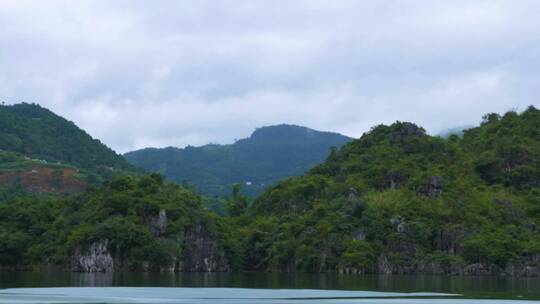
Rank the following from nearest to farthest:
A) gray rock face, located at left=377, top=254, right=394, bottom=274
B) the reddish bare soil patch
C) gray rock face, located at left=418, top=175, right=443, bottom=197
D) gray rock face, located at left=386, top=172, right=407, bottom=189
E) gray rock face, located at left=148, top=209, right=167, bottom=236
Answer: gray rock face, located at left=377, top=254, right=394, bottom=274
gray rock face, located at left=148, top=209, right=167, bottom=236
gray rock face, located at left=418, top=175, right=443, bottom=197
gray rock face, located at left=386, top=172, right=407, bottom=189
the reddish bare soil patch

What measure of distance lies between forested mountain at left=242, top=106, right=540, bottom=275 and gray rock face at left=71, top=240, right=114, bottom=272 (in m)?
24.2

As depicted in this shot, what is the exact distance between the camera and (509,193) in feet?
434

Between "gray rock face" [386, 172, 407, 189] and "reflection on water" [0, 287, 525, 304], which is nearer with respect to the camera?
"reflection on water" [0, 287, 525, 304]

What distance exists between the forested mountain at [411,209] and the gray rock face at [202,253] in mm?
7181

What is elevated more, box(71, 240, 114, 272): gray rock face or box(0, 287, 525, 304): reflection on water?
box(71, 240, 114, 272): gray rock face

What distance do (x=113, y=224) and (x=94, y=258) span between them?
504 cm

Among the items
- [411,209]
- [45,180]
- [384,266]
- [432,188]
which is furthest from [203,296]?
[45,180]

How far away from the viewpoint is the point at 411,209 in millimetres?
119000

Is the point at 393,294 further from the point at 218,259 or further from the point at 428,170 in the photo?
the point at 428,170

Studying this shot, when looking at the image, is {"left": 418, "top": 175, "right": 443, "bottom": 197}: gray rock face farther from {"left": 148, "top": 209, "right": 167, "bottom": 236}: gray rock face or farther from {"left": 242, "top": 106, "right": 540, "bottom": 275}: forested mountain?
{"left": 148, "top": 209, "right": 167, "bottom": 236}: gray rock face

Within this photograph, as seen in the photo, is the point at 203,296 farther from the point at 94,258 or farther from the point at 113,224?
the point at 113,224

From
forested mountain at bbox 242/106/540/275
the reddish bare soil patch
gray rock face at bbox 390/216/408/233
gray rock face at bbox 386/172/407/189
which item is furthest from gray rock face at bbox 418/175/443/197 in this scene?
the reddish bare soil patch

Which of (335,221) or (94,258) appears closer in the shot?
(94,258)

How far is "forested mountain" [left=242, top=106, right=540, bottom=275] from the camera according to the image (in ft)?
351
